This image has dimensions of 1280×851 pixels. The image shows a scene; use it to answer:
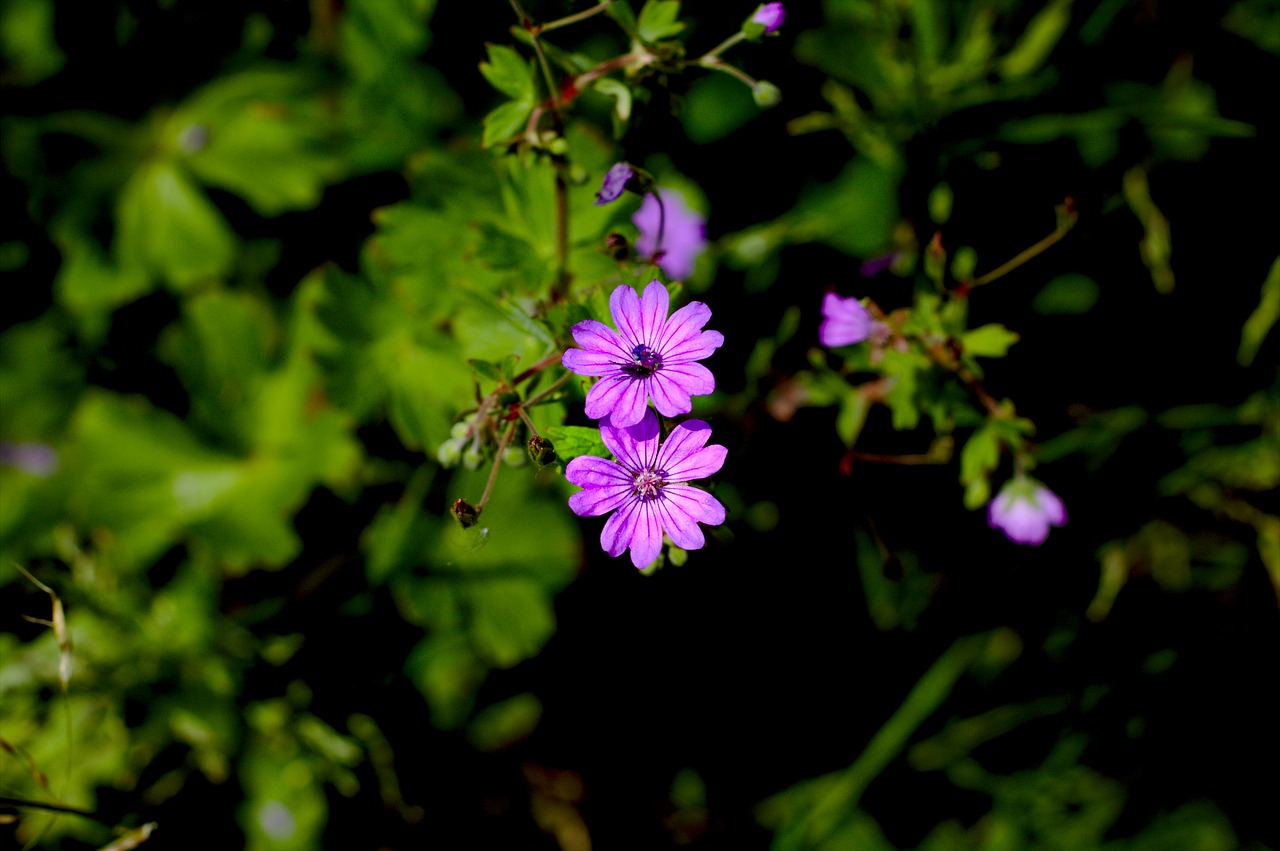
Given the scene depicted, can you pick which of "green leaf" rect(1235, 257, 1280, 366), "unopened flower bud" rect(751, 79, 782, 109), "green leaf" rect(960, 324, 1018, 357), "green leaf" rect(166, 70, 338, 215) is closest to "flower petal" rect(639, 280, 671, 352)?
"unopened flower bud" rect(751, 79, 782, 109)

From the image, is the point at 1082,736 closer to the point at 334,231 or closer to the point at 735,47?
the point at 735,47

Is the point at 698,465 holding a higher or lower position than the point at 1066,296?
higher

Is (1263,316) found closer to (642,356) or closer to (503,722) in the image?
(642,356)

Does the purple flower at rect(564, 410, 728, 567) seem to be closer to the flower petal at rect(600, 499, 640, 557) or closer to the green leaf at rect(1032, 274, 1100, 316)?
the flower petal at rect(600, 499, 640, 557)

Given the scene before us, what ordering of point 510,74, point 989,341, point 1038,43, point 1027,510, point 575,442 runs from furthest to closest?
point 1038,43, point 1027,510, point 989,341, point 510,74, point 575,442

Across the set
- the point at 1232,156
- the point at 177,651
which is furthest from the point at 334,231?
the point at 1232,156

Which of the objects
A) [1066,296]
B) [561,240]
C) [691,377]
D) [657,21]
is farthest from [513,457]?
[1066,296]

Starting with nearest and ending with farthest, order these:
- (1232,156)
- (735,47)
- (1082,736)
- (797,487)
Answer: (735,47)
(797,487)
(1232,156)
(1082,736)
